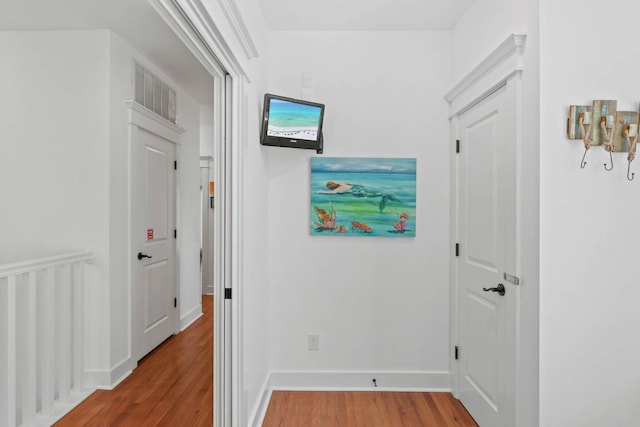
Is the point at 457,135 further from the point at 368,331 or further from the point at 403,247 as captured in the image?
the point at 368,331

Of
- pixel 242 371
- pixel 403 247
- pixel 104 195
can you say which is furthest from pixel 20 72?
pixel 403 247

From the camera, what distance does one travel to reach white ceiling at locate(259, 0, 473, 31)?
7.77 feet

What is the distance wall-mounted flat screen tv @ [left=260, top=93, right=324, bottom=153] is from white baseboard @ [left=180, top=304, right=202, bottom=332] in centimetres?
267

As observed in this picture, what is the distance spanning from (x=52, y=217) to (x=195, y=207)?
167 cm

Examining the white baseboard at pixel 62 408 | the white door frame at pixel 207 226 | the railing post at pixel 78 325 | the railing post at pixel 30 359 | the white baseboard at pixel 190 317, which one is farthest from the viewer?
the white door frame at pixel 207 226

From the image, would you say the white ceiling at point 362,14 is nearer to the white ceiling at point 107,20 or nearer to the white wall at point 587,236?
the white ceiling at point 107,20

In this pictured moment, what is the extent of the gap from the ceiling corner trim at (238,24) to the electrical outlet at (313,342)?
2.01 metres

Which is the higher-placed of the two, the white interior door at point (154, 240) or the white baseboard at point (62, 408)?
the white interior door at point (154, 240)

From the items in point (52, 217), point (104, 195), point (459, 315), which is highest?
point (104, 195)

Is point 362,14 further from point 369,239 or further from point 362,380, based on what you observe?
point 362,380

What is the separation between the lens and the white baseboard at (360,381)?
2.70 metres

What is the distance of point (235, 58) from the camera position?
1.68 m

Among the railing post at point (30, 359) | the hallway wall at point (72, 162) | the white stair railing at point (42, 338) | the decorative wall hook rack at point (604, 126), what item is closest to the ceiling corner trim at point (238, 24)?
the hallway wall at point (72, 162)

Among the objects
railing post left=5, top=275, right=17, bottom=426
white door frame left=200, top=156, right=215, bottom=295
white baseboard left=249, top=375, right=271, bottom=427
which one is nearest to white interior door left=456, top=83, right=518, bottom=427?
white baseboard left=249, top=375, right=271, bottom=427
